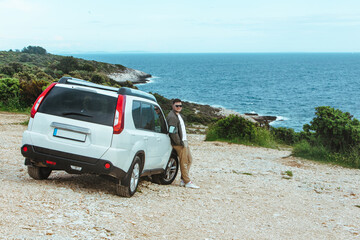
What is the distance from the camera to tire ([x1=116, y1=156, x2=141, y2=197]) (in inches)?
278

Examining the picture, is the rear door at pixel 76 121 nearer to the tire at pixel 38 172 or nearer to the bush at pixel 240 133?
the tire at pixel 38 172

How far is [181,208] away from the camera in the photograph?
724cm

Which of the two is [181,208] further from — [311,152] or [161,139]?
[311,152]

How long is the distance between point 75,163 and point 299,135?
2069cm

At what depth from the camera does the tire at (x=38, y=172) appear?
7.74 meters

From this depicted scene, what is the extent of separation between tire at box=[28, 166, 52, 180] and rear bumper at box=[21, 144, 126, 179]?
2.68ft

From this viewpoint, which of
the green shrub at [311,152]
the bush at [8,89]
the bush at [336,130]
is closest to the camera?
the bush at [336,130]

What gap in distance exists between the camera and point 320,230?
6852mm

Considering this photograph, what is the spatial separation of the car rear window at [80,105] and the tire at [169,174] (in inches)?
107

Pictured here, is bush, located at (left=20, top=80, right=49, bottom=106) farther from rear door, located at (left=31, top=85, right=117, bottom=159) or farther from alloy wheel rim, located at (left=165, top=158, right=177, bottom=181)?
rear door, located at (left=31, top=85, right=117, bottom=159)

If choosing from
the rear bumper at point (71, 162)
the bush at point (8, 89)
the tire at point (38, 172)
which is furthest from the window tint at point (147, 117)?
the bush at point (8, 89)

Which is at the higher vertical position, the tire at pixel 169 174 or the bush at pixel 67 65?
the bush at pixel 67 65

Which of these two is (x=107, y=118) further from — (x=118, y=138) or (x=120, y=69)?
(x=120, y=69)

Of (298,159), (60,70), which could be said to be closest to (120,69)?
(60,70)
